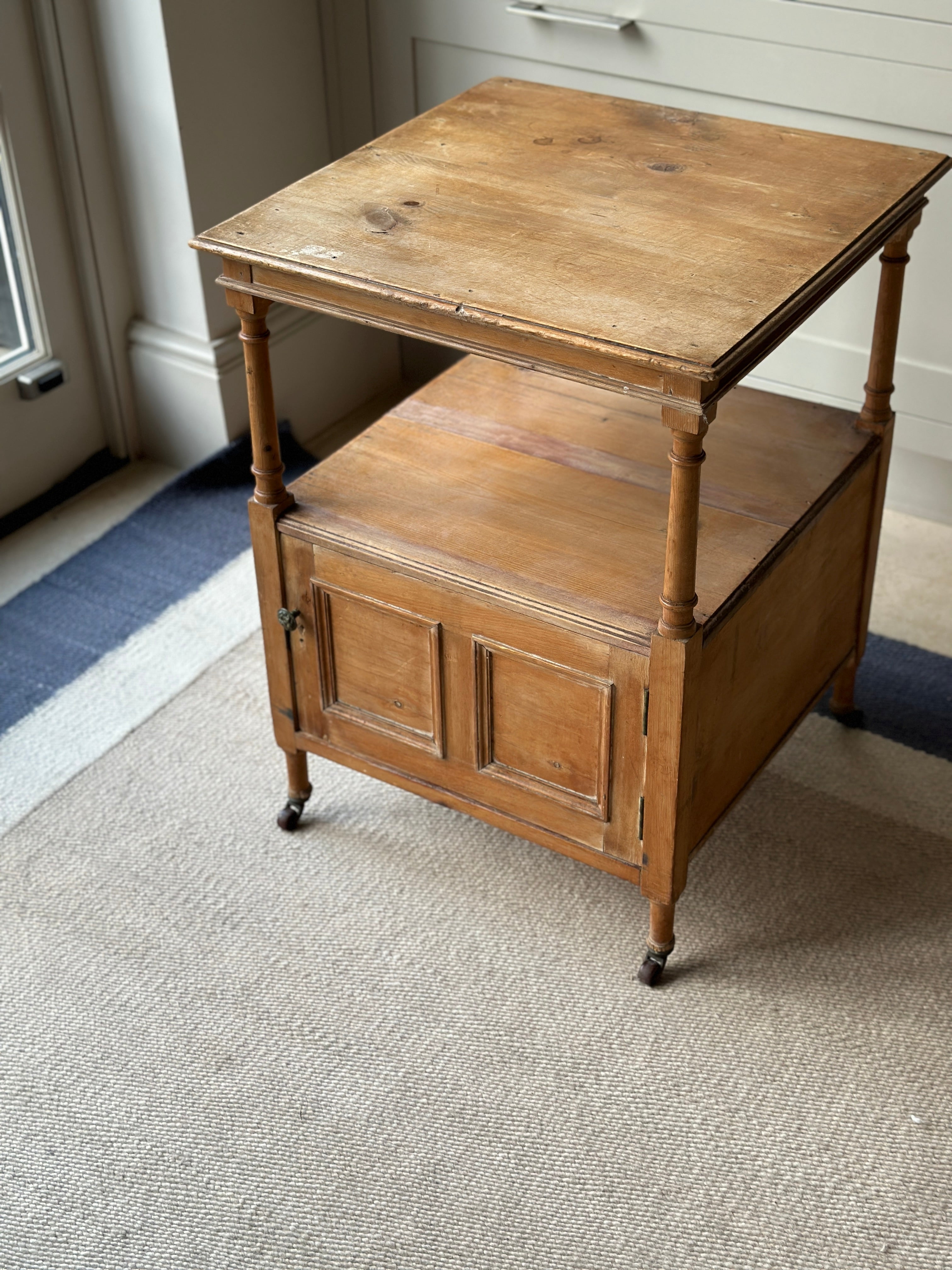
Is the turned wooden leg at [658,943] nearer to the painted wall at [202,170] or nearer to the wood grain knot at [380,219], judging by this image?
the wood grain knot at [380,219]

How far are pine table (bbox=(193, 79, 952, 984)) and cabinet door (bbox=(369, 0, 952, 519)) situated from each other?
20.1 inches

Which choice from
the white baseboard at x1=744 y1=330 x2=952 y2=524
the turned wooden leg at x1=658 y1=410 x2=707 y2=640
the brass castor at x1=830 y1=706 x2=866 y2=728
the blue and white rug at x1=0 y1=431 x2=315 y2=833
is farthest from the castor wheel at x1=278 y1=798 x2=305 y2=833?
the white baseboard at x1=744 y1=330 x2=952 y2=524

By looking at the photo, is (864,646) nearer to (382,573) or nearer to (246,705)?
(382,573)

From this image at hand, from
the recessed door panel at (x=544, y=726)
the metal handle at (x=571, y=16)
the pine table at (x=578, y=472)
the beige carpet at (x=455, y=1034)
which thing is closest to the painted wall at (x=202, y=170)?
the metal handle at (x=571, y=16)

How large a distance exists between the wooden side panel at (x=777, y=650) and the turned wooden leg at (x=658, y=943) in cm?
10

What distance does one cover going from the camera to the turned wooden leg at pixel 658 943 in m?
1.70

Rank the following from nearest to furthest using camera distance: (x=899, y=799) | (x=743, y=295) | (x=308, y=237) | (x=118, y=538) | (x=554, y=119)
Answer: (x=743, y=295) < (x=308, y=237) < (x=554, y=119) < (x=899, y=799) < (x=118, y=538)

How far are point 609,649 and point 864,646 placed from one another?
67cm

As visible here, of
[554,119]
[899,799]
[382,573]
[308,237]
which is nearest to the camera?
[308,237]

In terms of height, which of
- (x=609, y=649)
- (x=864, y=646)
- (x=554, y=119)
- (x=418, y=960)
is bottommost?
(x=418, y=960)

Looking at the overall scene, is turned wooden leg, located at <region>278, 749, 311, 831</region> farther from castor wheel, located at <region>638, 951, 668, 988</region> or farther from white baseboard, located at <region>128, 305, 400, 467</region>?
white baseboard, located at <region>128, 305, 400, 467</region>

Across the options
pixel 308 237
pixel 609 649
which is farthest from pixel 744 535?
pixel 308 237

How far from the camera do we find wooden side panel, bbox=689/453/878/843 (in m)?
1.59

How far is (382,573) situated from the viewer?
5.37 ft
